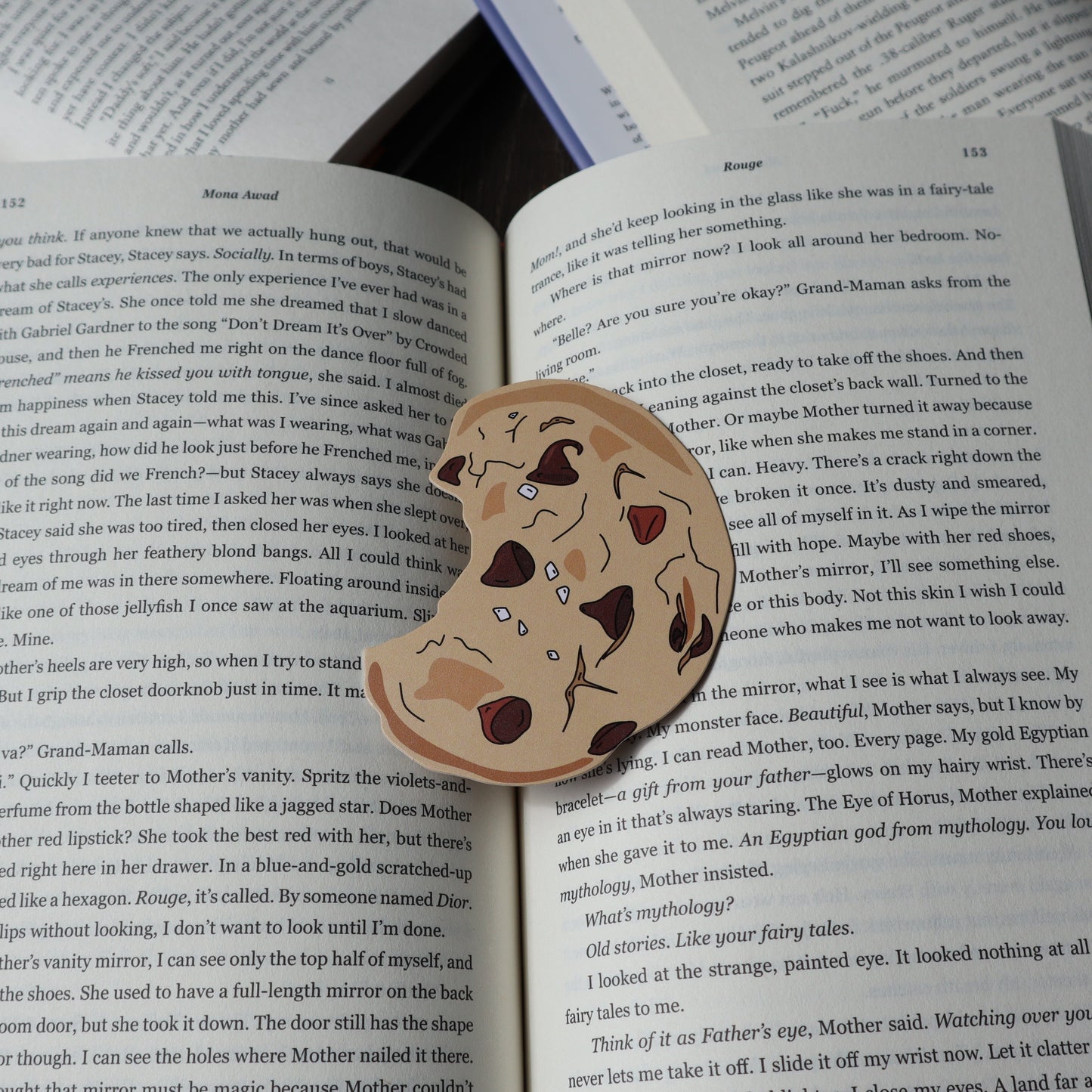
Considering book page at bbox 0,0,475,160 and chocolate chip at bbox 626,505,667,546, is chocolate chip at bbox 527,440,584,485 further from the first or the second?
book page at bbox 0,0,475,160

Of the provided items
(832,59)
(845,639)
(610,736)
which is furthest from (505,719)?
(832,59)

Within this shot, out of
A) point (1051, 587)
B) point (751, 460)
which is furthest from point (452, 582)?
point (1051, 587)

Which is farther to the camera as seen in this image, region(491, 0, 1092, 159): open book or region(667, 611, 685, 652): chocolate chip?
region(491, 0, 1092, 159): open book

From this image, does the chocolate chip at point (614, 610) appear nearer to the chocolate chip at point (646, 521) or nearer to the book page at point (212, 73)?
the chocolate chip at point (646, 521)

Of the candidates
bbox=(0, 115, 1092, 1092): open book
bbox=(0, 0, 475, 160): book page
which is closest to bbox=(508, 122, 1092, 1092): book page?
bbox=(0, 115, 1092, 1092): open book

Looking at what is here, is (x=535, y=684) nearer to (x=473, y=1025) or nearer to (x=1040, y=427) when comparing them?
(x=473, y=1025)

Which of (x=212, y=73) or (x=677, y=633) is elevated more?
(x=212, y=73)

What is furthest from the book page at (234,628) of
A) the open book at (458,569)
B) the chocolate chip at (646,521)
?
the chocolate chip at (646,521)

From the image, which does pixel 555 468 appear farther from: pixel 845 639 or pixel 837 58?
pixel 837 58
